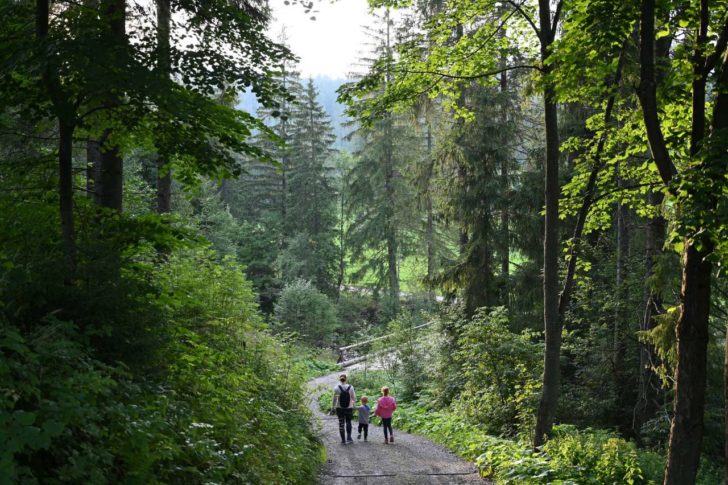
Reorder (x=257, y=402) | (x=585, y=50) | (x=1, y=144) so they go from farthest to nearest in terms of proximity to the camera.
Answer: (x=1, y=144)
(x=257, y=402)
(x=585, y=50)

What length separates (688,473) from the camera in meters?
6.14

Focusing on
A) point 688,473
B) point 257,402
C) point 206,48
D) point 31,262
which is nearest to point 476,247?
point 257,402

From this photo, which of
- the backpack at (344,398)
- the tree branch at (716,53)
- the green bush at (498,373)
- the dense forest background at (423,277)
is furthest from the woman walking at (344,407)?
the tree branch at (716,53)

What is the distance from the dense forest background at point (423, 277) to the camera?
14.5ft

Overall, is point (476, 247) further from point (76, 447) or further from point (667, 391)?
point (76, 447)

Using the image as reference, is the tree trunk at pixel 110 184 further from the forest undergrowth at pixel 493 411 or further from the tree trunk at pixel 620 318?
the tree trunk at pixel 620 318

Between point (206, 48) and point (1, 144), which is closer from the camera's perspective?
point (206, 48)

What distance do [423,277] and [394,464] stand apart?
925 cm

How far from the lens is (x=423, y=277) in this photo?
62.6 ft

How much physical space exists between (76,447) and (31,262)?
5.84 feet

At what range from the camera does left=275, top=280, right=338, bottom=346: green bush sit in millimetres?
31516

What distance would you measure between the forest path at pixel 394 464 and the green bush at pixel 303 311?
17864mm

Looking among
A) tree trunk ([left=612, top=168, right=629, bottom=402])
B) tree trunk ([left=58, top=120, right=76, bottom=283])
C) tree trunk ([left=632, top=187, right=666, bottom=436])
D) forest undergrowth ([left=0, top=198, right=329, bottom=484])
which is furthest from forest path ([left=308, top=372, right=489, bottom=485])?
tree trunk ([left=58, top=120, right=76, bottom=283])

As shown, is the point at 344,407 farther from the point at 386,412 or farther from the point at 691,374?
the point at 691,374
